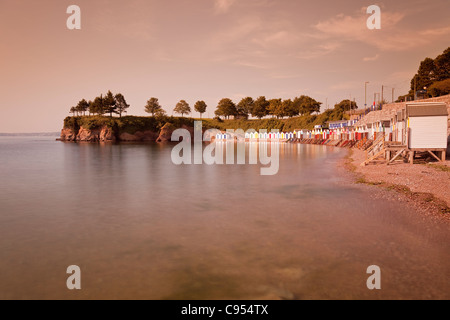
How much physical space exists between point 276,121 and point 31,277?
370 ft

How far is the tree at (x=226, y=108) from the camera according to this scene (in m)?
146

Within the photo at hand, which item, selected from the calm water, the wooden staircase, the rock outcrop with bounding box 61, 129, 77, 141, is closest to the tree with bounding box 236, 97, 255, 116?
the rock outcrop with bounding box 61, 129, 77, 141

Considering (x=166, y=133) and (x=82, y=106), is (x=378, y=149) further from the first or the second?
(x=82, y=106)

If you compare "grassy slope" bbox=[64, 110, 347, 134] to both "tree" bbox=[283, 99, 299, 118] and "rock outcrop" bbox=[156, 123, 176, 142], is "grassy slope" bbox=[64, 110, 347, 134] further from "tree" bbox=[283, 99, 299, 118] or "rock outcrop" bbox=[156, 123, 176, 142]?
"rock outcrop" bbox=[156, 123, 176, 142]

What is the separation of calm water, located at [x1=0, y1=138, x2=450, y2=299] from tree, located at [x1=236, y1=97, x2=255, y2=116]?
134729mm

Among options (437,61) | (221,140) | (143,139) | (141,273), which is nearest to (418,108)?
(141,273)

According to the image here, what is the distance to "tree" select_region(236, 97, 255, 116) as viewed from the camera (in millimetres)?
147125

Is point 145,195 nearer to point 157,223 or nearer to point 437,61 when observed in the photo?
point 157,223

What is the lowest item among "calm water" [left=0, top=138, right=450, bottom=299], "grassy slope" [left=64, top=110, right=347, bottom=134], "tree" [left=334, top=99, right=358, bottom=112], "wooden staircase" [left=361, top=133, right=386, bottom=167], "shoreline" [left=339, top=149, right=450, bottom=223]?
"calm water" [left=0, top=138, right=450, bottom=299]

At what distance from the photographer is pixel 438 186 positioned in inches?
559

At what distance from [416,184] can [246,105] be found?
136m

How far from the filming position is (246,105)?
484 feet

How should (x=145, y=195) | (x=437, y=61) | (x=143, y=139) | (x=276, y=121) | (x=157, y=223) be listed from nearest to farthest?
(x=157, y=223)
(x=145, y=195)
(x=437, y=61)
(x=276, y=121)
(x=143, y=139)

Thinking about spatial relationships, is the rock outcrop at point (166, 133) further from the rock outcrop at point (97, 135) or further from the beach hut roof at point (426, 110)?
the beach hut roof at point (426, 110)
